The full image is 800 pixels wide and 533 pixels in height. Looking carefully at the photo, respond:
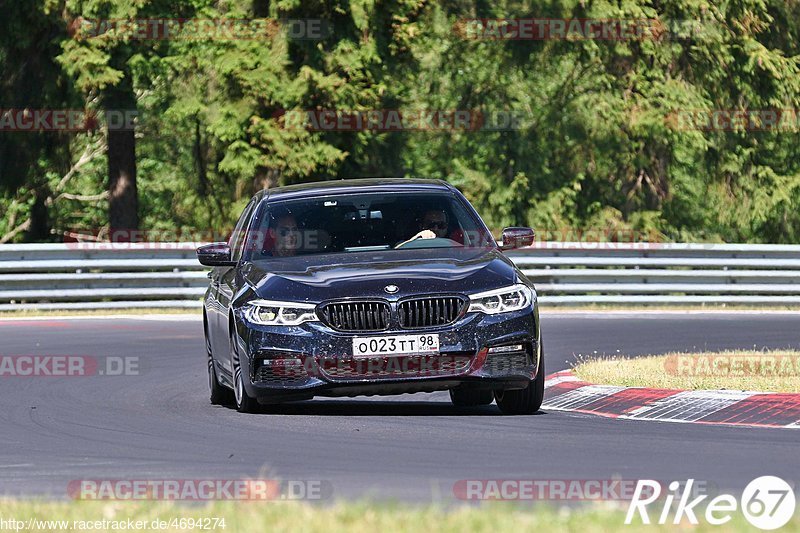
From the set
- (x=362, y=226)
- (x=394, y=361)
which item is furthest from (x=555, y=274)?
(x=394, y=361)

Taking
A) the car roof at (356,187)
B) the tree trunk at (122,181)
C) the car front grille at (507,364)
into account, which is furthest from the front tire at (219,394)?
the tree trunk at (122,181)

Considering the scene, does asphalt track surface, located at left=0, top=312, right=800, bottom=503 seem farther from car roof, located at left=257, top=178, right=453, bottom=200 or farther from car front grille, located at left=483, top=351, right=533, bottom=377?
car roof, located at left=257, top=178, right=453, bottom=200

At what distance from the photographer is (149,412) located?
12.5 meters

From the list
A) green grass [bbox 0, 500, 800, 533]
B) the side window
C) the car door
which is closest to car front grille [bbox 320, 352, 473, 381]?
the car door

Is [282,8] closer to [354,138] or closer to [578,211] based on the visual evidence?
[354,138]

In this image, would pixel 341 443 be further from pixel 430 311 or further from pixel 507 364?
pixel 507 364

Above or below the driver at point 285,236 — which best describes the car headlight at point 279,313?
below

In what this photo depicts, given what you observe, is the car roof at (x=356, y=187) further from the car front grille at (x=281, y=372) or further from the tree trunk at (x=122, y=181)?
the tree trunk at (x=122, y=181)

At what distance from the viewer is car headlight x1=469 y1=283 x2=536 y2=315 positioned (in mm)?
11031

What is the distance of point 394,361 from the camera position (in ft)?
35.8

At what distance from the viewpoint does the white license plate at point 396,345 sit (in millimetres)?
10914

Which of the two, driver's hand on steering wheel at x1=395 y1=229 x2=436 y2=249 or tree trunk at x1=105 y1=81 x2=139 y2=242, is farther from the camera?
tree trunk at x1=105 y1=81 x2=139 y2=242

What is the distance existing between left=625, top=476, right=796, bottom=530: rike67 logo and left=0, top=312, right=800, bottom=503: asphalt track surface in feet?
0.71

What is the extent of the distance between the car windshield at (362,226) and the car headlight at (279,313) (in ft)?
3.34
